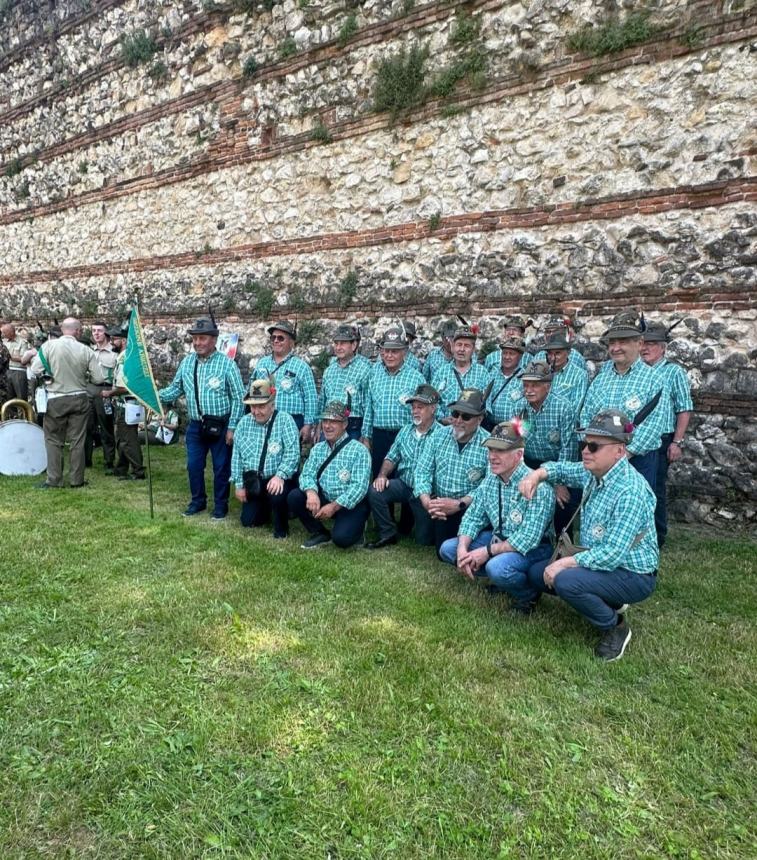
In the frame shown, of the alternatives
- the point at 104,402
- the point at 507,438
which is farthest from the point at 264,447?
the point at 104,402

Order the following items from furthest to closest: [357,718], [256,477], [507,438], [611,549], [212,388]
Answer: [212,388] → [256,477] → [507,438] → [611,549] → [357,718]

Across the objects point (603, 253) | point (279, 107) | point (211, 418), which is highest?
point (279, 107)

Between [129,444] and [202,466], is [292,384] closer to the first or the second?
[202,466]

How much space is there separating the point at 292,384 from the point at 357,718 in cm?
451

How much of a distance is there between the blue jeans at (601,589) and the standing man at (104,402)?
6881 mm

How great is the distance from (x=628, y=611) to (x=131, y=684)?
351 cm

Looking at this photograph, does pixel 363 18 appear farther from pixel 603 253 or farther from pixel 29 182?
pixel 29 182

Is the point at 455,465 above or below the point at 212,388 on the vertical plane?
below

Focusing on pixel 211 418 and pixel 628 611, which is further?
pixel 211 418

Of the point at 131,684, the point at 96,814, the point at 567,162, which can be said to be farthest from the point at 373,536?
the point at 567,162

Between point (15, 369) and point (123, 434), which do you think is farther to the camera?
point (15, 369)

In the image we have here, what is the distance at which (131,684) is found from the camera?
142 inches

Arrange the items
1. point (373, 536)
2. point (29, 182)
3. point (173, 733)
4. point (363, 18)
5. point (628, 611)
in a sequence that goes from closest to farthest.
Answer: point (173, 733)
point (628, 611)
point (373, 536)
point (363, 18)
point (29, 182)

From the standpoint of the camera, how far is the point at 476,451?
215 inches
